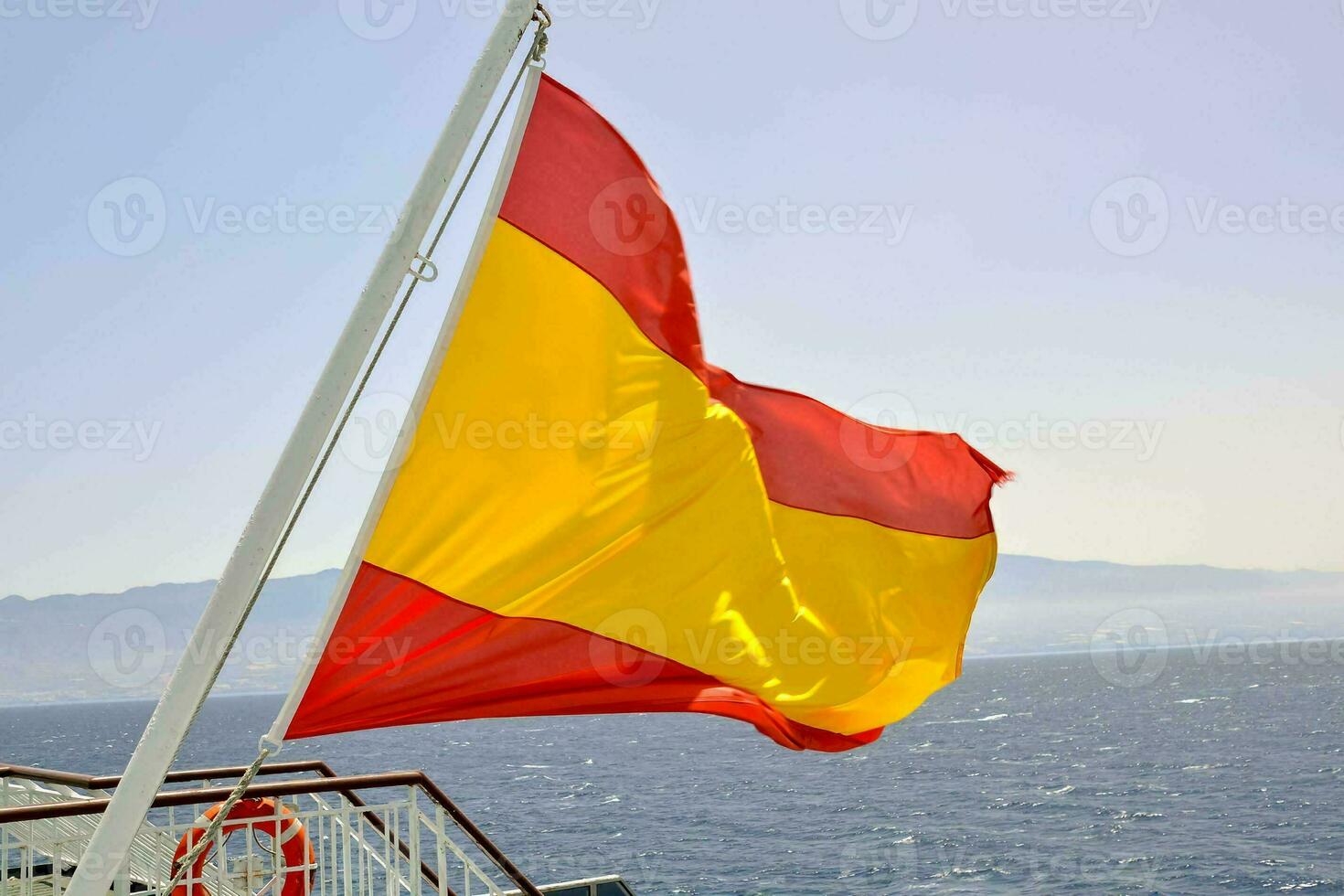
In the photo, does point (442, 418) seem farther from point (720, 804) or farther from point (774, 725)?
point (720, 804)

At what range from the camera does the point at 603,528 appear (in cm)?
521

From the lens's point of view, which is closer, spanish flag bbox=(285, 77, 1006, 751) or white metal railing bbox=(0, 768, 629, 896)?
spanish flag bbox=(285, 77, 1006, 751)

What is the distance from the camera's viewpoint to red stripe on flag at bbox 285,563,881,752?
14.1ft

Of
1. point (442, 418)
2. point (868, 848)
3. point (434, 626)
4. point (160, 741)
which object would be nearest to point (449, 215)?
point (442, 418)

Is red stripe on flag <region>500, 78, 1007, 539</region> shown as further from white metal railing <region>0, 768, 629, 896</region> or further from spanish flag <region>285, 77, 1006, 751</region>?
white metal railing <region>0, 768, 629, 896</region>

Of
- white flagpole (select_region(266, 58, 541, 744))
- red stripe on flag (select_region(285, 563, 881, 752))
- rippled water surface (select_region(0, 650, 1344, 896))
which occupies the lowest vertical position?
rippled water surface (select_region(0, 650, 1344, 896))

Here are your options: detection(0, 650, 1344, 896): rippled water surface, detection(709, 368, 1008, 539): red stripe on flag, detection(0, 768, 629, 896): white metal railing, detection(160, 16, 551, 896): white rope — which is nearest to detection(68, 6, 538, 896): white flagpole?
detection(160, 16, 551, 896): white rope

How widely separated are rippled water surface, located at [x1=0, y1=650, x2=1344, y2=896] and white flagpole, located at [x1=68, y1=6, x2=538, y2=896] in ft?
118

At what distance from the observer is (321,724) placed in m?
4.20

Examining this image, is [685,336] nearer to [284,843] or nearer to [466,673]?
[466,673]

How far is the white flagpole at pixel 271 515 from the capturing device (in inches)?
137

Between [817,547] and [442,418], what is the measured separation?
8.30 feet

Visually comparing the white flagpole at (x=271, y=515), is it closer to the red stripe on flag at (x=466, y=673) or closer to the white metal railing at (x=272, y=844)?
the red stripe on flag at (x=466, y=673)

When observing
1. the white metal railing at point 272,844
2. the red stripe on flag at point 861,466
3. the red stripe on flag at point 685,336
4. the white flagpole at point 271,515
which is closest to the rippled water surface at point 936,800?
the white metal railing at point 272,844
